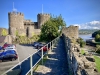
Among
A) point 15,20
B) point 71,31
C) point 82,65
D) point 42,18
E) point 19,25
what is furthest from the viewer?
point 42,18

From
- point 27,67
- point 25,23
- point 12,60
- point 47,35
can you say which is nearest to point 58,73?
point 27,67

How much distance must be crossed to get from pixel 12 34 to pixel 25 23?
992cm

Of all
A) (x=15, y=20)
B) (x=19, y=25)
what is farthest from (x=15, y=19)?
(x=19, y=25)

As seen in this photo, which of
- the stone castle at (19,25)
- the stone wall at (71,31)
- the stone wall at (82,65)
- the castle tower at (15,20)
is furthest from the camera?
the castle tower at (15,20)

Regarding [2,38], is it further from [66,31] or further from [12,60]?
[12,60]

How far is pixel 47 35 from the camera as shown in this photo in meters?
26.9

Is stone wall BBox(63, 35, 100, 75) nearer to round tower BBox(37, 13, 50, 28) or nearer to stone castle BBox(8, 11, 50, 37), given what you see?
stone castle BBox(8, 11, 50, 37)

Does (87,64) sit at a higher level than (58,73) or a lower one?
higher

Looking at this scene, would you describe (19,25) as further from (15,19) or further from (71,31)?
(71,31)

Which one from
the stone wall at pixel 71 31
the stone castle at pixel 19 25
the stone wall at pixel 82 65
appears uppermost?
the stone castle at pixel 19 25

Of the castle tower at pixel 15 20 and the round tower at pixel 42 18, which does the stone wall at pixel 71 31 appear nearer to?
the round tower at pixel 42 18

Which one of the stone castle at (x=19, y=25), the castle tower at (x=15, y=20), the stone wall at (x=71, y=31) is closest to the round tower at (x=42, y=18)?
the stone castle at (x=19, y=25)

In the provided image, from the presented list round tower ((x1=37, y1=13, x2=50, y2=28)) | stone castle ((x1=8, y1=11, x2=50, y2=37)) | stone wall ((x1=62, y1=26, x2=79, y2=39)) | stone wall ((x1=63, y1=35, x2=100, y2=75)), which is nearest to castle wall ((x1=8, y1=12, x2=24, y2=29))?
stone castle ((x1=8, y1=11, x2=50, y2=37))

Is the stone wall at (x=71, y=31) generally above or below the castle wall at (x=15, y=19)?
below
